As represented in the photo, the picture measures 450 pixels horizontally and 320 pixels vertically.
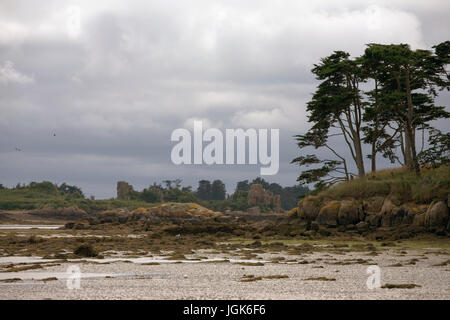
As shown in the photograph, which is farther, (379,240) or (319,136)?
(319,136)

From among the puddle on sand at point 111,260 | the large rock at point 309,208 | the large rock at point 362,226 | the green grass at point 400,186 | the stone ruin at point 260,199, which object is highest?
the stone ruin at point 260,199

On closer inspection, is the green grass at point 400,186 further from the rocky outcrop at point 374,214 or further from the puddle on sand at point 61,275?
the puddle on sand at point 61,275

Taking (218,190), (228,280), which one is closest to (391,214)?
(228,280)

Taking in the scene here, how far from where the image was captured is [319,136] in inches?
1925

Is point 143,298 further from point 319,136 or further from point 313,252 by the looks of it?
point 319,136

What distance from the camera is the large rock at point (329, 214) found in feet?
127

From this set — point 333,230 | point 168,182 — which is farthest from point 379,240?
point 168,182

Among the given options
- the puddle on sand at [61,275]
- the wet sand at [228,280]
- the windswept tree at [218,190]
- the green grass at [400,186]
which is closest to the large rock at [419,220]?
the green grass at [400,186]

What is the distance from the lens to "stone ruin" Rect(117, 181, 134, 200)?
14889 centimetres

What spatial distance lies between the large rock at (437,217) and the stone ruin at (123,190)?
121 meters

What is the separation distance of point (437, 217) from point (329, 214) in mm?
8482
